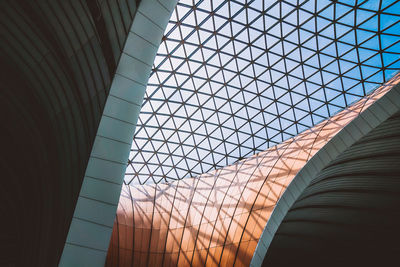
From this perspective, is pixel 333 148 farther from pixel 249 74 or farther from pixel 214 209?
pixel 214 209

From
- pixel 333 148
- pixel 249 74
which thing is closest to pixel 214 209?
pixel 333 148

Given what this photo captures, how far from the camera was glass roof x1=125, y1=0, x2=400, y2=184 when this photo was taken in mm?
25828

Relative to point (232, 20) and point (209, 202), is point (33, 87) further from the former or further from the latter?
point (209, 202)

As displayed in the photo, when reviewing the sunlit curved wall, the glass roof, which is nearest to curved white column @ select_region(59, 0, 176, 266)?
the glass roof

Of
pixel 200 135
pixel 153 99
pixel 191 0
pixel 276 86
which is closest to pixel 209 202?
pixel 200 135

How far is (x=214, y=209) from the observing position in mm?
28797

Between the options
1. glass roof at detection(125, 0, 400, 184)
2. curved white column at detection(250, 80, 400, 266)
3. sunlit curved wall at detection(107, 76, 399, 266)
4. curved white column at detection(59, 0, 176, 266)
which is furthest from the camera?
glass roof at detection(125, 0, 400, 184)

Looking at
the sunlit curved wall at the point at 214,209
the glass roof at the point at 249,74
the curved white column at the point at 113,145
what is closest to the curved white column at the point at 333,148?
the sunlit curved wall at the point at 214,209

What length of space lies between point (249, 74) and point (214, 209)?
14.0 meters

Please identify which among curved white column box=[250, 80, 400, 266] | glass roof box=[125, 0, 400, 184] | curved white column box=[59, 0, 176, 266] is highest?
glass roof box=[125, 0, 400, 184]

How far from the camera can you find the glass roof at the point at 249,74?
1017 inches

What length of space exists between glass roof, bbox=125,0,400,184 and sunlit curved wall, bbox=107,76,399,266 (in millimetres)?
3544

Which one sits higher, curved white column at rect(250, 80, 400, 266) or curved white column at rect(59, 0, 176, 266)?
curved white column at rect(250, 80, 400, 266)

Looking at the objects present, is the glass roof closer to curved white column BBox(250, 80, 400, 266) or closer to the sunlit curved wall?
the sunlit curved wall
